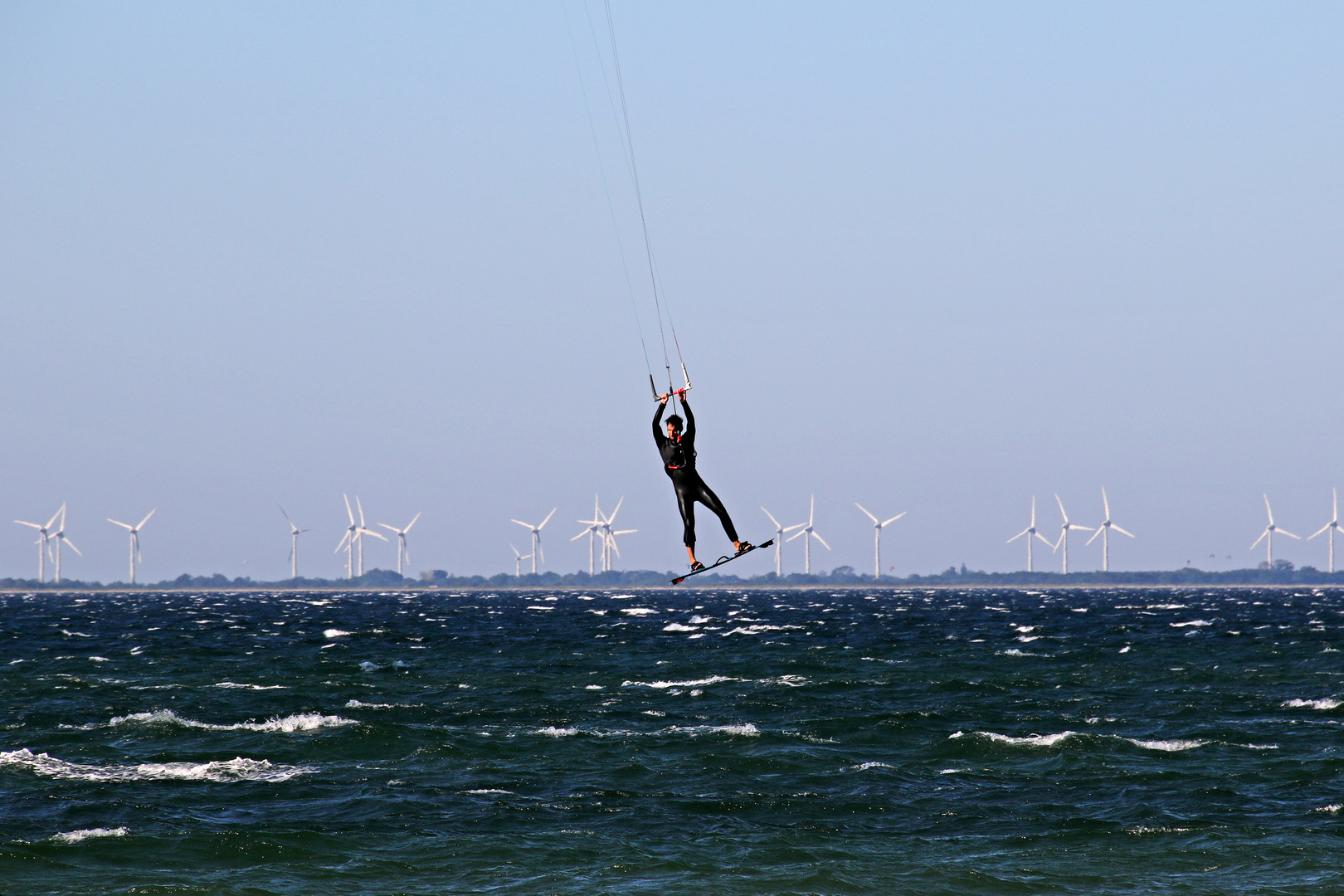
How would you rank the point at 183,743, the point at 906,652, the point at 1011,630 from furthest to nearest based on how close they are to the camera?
the point at 1011,630
the point at 906,652
the point at 183,743

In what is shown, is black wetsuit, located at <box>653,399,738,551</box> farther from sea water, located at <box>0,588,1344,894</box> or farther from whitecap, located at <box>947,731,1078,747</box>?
whitecap, located at <box>947,731,1078,747</box>

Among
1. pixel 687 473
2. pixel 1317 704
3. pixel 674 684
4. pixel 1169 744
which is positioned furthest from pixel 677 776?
pixel 1317 704

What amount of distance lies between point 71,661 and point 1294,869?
5768 cm

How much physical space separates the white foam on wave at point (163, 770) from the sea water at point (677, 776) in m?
0.13

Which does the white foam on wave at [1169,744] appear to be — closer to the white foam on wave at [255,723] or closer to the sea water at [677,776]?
the sea water at [677,776]

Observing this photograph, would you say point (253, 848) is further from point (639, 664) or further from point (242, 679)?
point (639, 664)

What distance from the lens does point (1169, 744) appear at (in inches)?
1451

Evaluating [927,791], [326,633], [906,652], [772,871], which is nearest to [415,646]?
[326,633]

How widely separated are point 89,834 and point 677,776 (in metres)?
13.2

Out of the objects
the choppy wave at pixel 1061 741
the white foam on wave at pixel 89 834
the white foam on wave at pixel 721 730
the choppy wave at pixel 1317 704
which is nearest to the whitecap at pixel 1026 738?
the choppy wave at pixel 1061 741

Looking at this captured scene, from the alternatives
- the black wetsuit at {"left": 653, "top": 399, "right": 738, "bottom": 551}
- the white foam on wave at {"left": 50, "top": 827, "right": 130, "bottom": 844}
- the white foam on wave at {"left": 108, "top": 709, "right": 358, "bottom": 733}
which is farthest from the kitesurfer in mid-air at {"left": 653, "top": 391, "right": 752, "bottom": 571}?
the white foam on wave at {"left": 108, "top": 709, "right": 358, "bottom": 733}

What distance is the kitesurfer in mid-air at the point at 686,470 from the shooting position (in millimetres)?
24656

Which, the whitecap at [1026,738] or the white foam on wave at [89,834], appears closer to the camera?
the white foam on wave at [89,834]

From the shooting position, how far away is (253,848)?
84.7 feet
